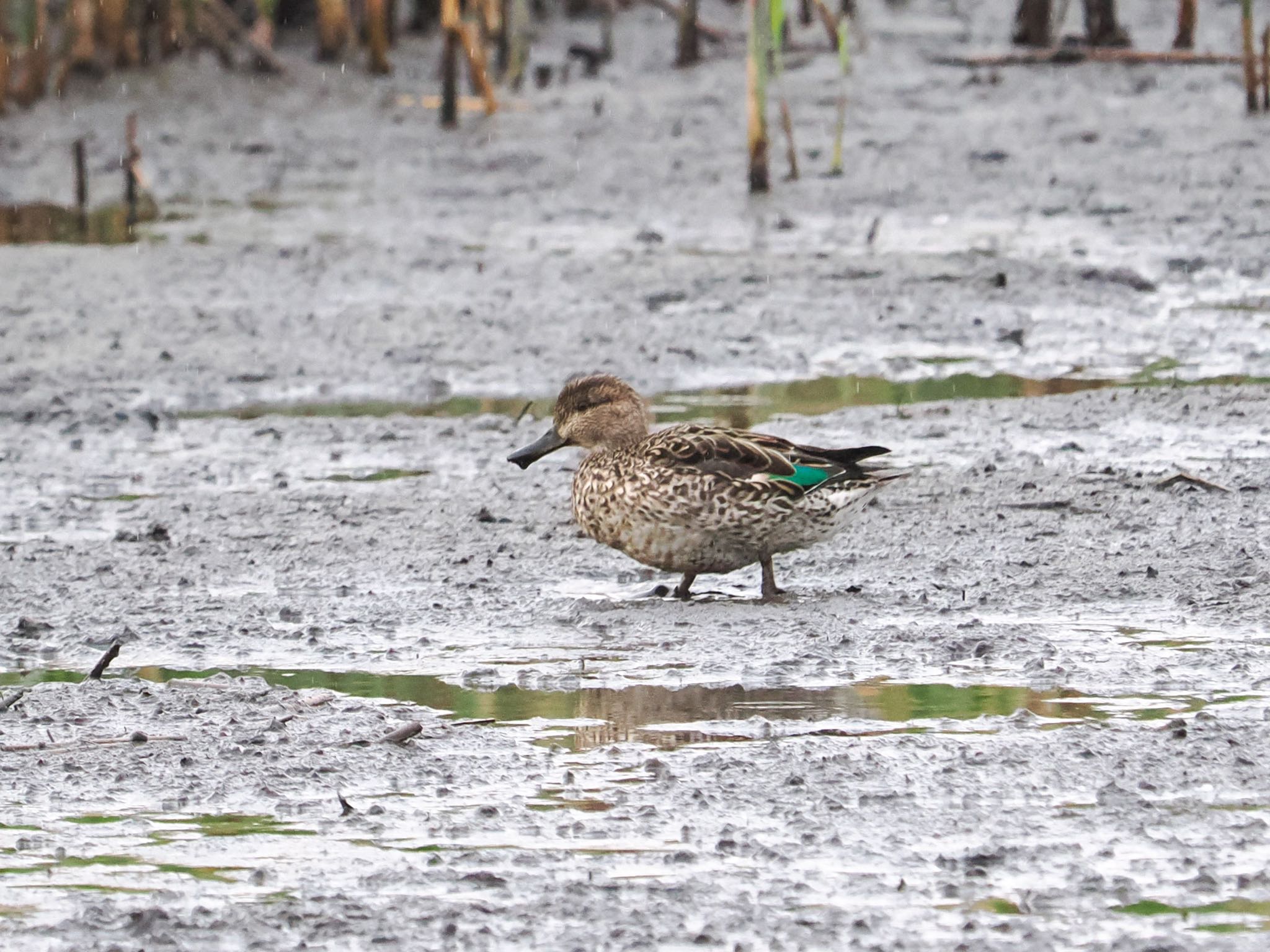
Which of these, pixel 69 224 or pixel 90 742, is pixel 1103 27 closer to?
pixel 69 224

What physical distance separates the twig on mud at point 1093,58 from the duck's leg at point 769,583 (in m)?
9.21

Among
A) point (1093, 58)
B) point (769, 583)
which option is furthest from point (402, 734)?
point (1093, 58)

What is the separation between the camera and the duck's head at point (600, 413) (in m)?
6.55

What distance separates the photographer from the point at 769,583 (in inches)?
237

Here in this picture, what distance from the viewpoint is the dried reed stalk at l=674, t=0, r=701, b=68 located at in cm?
1623

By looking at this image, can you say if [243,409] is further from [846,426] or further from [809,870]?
[809,870]

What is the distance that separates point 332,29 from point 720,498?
11533mm

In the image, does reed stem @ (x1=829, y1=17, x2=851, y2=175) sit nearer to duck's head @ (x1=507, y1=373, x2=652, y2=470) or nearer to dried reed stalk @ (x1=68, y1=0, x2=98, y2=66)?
dried reed stalk @ (x1=68, y1=0, x2=98, y2=66)

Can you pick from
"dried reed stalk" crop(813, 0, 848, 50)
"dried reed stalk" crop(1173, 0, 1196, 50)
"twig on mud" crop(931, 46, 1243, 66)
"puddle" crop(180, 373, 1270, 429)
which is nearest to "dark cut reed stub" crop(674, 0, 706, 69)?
"dried reed stalk" crop(813, 0, 848, 50)

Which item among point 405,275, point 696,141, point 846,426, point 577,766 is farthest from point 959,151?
point 577,766

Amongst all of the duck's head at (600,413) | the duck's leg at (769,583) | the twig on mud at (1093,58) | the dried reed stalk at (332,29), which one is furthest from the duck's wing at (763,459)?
the dried reed stalk at (332,29)

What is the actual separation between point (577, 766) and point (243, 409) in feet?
14.9

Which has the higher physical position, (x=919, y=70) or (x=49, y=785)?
(x=919, y=70)

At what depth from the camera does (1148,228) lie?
1189 centimetres
